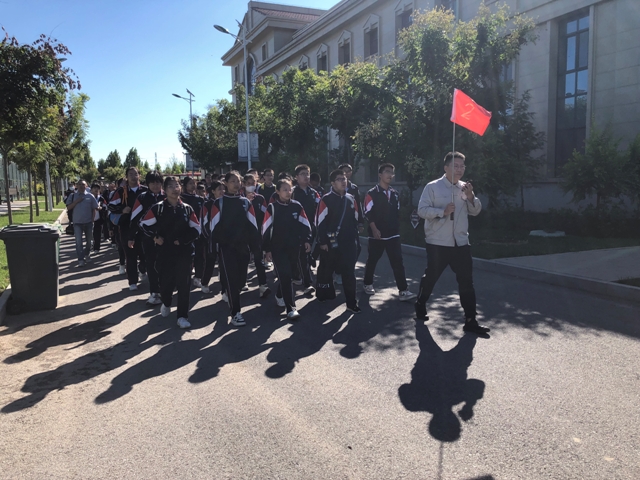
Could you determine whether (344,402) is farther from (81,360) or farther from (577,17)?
(577,17)

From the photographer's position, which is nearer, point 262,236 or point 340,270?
point 262,236

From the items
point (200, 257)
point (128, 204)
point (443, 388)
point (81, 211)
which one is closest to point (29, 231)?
point (128, 204)

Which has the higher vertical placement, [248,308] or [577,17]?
[577,17]

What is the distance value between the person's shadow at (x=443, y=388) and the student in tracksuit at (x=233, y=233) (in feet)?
7.76

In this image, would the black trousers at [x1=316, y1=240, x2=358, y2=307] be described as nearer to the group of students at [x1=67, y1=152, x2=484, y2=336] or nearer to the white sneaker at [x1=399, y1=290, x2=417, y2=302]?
the group of students at [x1=67, y1=152, x2=484, y2=336]

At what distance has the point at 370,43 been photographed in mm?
32188

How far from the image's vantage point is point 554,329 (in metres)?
5.98

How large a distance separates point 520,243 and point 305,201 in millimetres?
6823

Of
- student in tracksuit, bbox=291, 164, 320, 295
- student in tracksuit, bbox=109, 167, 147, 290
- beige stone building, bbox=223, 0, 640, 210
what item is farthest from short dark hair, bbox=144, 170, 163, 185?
beige stone building, bbox=223, 0, 640, 210

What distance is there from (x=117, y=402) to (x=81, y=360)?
53.5 inches

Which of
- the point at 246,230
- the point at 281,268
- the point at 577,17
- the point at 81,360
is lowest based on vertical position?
the point at 81,360

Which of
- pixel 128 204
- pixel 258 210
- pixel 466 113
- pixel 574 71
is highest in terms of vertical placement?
pixel 574 71

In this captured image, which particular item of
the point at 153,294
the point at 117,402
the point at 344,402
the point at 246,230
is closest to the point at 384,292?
the point at 246,230

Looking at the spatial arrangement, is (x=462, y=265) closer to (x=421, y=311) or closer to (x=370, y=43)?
(x=421, y=311)
